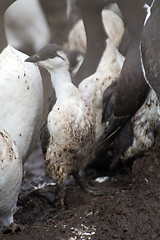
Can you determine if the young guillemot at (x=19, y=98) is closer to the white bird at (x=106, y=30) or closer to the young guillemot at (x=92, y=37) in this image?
the young guillemot at (x=92, y=37)

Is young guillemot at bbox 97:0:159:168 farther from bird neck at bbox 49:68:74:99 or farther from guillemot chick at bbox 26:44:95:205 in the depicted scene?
bird neck at bbox 49:68:74:99

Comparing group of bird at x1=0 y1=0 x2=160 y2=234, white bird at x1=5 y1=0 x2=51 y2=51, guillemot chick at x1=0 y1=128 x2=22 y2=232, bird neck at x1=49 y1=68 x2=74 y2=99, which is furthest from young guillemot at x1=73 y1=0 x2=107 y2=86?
white bird at x1=5 y1=0 x2=51 y2=51

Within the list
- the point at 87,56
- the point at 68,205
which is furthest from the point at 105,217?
the point at 87,56

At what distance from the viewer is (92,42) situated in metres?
6.23

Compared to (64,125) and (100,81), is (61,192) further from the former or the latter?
(100,81)

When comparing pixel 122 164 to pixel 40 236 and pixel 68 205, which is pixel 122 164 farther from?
pixel 40 236

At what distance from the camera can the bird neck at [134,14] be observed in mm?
5964

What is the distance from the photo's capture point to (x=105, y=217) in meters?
4.54

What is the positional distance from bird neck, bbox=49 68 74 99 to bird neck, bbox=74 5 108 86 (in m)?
0.67

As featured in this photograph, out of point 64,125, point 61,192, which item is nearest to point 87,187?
point 61,192

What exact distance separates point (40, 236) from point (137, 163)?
1.47m

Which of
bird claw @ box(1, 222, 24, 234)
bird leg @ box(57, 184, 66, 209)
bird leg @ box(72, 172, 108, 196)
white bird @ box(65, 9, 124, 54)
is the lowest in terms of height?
bird leg @ box(72, 172, 108, 196)

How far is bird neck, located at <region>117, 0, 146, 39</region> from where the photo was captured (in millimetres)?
5964

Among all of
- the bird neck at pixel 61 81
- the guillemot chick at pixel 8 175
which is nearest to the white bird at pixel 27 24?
the bird neck at pixel 61 81
